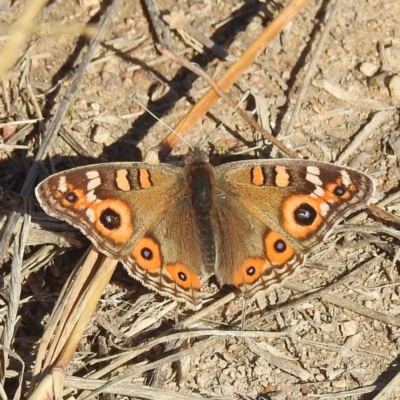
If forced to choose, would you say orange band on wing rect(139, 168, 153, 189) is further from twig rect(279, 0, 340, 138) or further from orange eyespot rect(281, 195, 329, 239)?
twig rect(279, 0, 340, 138)

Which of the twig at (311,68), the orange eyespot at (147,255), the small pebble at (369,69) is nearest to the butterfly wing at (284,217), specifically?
the orange eyespot at (147,255)

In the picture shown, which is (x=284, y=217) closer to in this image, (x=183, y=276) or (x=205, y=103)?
(x=183, y=276)

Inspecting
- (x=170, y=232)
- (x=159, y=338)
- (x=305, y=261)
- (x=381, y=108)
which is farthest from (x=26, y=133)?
(x=381, y=108)

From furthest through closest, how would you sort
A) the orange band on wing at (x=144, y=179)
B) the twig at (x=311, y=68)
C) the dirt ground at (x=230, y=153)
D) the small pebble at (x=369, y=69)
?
the small pebble at (x=369, y=69) < the twig at (x=311, y=68) < the orange band on wing at (x=144, y=179) < the dirt ground at (x=230, y=153)

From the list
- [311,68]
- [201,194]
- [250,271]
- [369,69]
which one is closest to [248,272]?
[250,271]

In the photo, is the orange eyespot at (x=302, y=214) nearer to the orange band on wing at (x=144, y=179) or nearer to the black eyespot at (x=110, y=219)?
the orange band on wing at (x=144, y=179)

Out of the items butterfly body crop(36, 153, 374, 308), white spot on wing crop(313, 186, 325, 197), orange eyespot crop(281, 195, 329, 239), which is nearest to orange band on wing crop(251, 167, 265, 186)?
butterfly body crop(36, 153, 374, 308)
